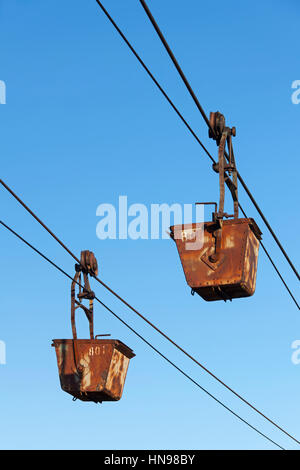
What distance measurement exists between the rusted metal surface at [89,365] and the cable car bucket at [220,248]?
2630 millimetres

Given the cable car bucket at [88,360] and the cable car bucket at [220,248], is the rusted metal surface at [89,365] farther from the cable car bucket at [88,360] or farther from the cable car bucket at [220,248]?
the cable car bucket at [220,248]

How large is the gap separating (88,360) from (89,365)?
0.06 meters

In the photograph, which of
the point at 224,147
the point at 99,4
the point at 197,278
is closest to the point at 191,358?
the point at 197,278

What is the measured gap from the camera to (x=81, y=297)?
1067 centimetres

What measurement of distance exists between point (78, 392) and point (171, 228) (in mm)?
3305

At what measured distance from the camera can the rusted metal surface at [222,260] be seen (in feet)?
25.8

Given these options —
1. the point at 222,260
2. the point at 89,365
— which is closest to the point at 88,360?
the point at 89,365

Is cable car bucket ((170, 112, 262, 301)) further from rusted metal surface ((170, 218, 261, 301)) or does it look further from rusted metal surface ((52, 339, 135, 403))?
rusted metal surface ((52, 339, 135, 403))

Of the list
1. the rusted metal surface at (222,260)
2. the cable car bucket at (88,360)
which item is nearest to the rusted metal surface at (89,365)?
the cable car bucket at (88,360)

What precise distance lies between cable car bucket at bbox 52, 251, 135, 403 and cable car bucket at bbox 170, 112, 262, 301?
2472mm

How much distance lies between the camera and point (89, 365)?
1034 cm

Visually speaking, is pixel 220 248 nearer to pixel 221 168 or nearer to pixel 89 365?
pixel 221 168

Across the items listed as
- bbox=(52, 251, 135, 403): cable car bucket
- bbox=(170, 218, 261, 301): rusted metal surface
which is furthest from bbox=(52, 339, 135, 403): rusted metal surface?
bbox=(170, 218, 261, 301): rusted metal surface

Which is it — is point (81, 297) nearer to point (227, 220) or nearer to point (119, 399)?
point (119, 399)
